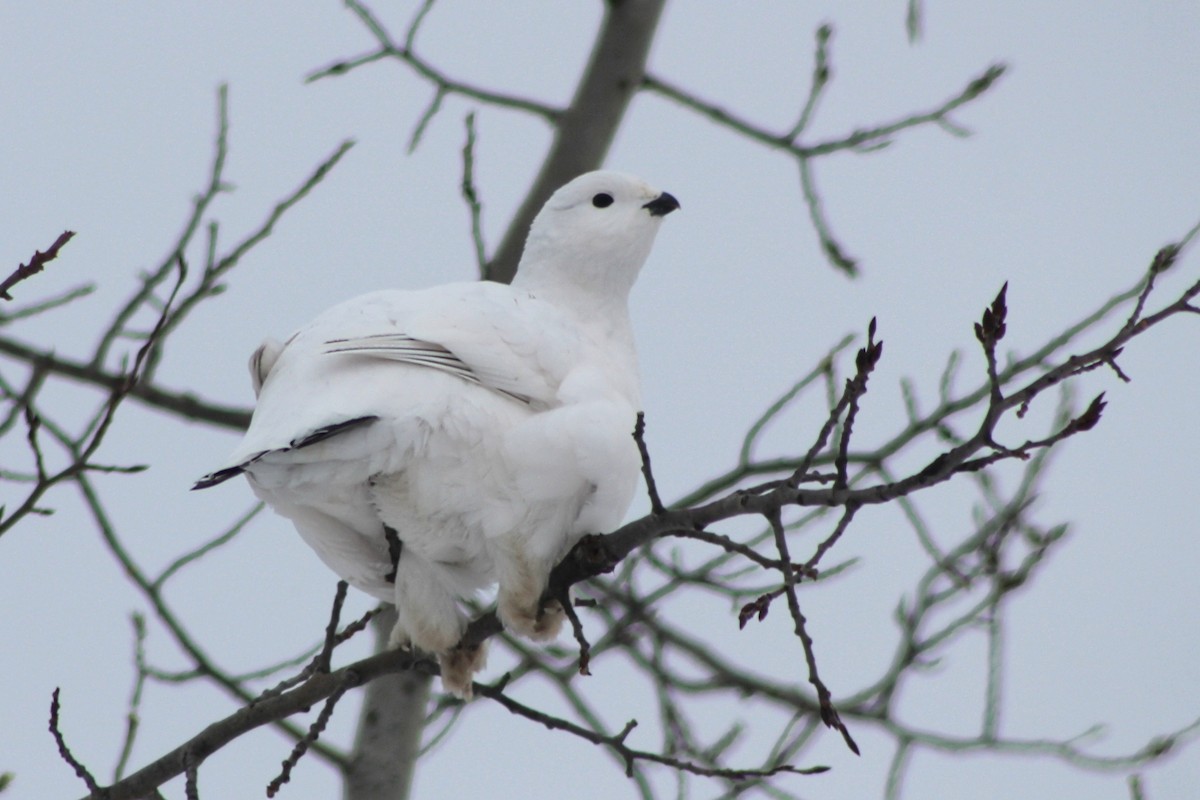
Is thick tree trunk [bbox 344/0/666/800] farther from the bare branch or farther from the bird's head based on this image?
the bare branch

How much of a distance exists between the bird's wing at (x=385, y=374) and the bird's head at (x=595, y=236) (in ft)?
2.19

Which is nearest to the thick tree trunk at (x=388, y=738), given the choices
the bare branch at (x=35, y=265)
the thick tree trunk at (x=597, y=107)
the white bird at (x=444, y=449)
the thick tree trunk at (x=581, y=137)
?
the thick tree trunk at (x=581, y=137)

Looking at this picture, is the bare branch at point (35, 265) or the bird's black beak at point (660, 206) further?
the bird's black beak at point (660, 206)

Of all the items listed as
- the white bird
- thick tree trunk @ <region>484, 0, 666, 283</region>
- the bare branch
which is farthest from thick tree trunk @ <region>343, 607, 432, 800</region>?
the bare branch

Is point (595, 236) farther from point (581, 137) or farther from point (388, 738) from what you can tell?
point (388, 738)

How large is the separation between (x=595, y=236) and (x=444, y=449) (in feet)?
4.53

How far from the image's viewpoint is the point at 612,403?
3781 mm

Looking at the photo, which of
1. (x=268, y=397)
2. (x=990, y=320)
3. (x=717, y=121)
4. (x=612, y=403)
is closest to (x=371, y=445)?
(x=268, y=397)

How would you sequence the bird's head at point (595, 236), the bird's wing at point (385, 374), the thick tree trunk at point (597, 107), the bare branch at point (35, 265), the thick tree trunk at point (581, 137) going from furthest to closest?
the thick tree trunk at point (597, 107) → the thick tree trunk at point (581, 137) → the bird's head at point (595, 236) → the bird's wing at point (385, 374) → the bare branch at point (35, 265)

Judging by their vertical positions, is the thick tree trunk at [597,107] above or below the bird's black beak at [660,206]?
above

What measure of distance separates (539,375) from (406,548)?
2.08 feet

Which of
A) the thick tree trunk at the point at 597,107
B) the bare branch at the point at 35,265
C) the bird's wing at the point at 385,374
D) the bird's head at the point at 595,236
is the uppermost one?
the thick tree trunk at the point at 597,107

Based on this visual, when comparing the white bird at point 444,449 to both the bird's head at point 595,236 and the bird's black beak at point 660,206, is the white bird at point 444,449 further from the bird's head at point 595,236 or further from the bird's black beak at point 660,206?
the bird's black beak at point 660,206

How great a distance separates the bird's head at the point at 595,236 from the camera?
473cm
